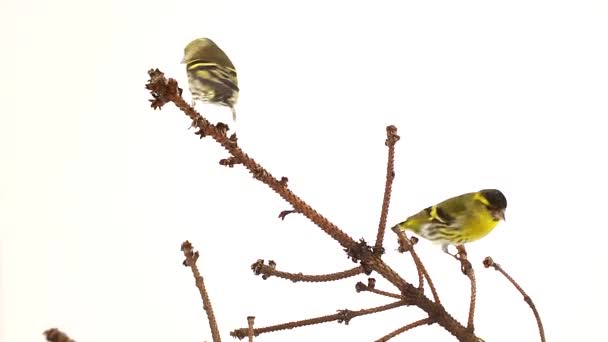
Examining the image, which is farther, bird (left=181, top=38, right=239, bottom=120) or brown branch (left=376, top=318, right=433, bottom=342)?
bird (left=181, top=38, right=239, bottom=120)

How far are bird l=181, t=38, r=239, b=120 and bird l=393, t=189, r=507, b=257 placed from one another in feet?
1.27

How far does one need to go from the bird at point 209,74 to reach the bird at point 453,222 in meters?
0.39

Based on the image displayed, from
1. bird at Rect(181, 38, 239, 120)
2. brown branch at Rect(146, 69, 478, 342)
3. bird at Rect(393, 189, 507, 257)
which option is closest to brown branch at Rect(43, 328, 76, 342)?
brown branch at Rect(146, 69, 478, 342)

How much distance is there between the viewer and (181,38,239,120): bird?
3.12 feet

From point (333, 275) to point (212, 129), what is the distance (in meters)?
0.23

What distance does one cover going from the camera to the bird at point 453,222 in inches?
44.4

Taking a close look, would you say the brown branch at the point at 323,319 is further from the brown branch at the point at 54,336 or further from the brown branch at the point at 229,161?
the brown branch at the point at 54,336

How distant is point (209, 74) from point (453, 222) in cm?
52

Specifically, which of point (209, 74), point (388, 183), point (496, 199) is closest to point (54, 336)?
point (388, 183)

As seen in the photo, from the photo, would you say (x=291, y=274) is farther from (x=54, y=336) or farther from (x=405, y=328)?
(x=54, y=336)

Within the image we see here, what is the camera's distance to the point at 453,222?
114 centimetres

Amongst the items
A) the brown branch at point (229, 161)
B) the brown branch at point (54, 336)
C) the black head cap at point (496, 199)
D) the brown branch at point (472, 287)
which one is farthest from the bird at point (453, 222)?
the brown branch at point (54, 336)

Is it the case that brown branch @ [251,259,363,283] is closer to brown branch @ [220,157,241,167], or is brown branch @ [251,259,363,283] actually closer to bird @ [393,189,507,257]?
brown branch @ [220,157,241,167]

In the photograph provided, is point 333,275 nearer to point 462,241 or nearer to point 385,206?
point 385,206
